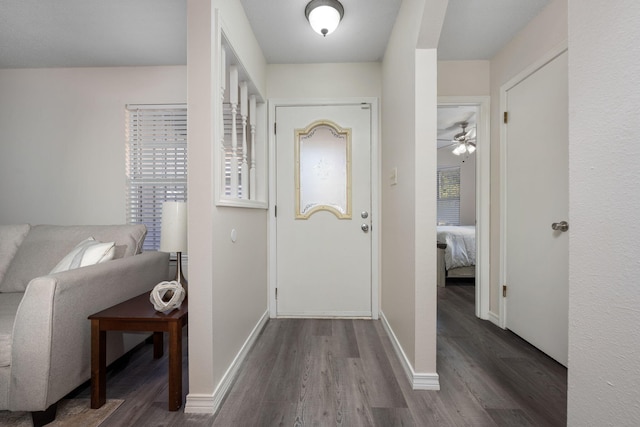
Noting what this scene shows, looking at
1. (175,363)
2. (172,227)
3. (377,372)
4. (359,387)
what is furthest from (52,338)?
(377,372)

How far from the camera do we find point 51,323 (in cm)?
129

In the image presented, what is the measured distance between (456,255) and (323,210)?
222 centimetres

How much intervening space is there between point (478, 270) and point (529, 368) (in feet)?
3.17

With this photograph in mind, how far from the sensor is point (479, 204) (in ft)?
8.64

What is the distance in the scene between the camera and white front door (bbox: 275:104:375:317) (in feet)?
8.79

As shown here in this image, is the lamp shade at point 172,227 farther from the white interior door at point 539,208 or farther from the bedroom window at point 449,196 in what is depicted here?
the bedroom window at point 449,196

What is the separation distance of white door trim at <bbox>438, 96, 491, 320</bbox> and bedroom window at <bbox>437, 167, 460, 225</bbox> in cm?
413

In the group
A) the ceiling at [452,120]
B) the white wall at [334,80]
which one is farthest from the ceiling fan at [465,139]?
the white wall at [334,80]

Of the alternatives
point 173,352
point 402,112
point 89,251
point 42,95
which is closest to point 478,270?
point 402,112

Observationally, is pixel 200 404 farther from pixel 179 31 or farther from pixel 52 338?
pixel 179 31

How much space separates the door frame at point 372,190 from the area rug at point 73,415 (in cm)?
140

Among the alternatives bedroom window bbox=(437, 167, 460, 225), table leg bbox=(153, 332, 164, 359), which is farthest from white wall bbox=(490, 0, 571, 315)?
bedroom window bbox=(437, 167, 460, 225)

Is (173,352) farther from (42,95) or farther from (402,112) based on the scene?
(42,95)

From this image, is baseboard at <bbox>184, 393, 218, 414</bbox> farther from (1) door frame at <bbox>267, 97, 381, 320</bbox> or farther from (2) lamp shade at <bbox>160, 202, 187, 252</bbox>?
(1) door frame at <bbox>267, 97, 381, 320</bbox>
